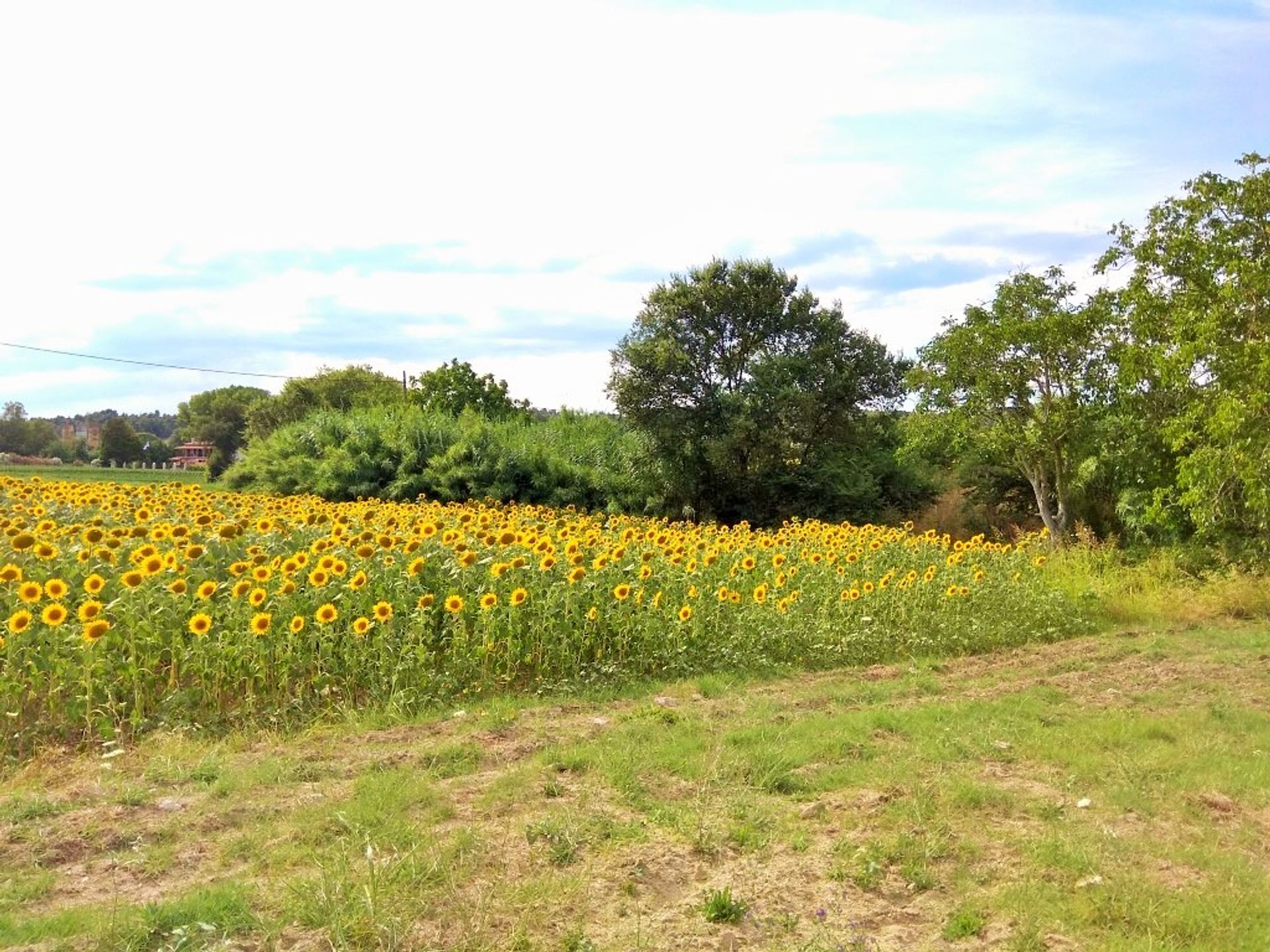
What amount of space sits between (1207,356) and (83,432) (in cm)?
6414

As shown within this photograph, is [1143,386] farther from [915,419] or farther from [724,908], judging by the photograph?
[724,908]

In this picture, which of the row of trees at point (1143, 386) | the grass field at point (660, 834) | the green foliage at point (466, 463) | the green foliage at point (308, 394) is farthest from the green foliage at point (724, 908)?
the green foliage at point (308, 394)

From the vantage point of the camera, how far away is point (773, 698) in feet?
21.9

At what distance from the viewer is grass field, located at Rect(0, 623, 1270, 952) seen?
11.2 feet

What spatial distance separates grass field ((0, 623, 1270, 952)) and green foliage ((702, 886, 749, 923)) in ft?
0.04

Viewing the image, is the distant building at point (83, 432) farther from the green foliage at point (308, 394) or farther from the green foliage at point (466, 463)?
the green foliage at point (466, 463)

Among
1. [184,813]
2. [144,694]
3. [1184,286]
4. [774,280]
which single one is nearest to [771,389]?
[774,280]

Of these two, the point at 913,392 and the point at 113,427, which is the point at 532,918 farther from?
the point at 113,427

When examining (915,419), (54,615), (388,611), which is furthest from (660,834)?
(915,419)

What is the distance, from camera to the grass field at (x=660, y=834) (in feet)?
11.2

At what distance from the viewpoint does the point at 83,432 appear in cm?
6350

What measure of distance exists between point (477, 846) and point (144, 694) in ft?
9.85

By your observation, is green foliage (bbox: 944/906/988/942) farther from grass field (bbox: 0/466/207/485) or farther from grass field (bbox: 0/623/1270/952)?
grass field (bbox: 0/466/207/485)

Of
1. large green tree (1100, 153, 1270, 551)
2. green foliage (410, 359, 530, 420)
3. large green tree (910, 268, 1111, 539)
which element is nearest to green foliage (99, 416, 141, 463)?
green foliage (410, 359, 530, 420)
